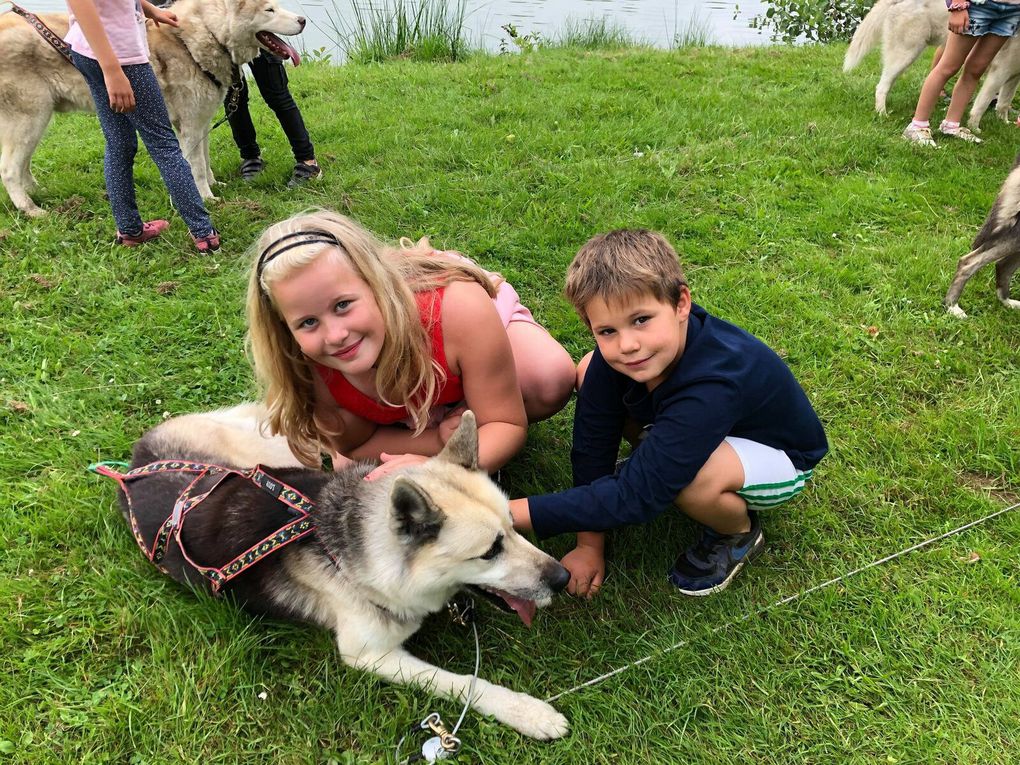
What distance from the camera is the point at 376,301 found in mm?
2141

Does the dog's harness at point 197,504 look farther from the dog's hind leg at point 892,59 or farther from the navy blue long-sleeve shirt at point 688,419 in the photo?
the dog's hind leg at point 892,59

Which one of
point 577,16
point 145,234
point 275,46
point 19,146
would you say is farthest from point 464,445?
point 577,16

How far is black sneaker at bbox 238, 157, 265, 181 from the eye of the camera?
5570 mm

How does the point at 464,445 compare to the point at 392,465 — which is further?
the point at 392,465

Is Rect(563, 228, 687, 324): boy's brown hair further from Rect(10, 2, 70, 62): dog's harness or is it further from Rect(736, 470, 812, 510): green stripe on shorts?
Rect(10, 2, 70, 62): dog's harness

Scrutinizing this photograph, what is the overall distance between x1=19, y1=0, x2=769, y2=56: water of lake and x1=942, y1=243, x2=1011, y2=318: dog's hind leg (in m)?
8.20

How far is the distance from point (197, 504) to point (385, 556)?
30.1 inches

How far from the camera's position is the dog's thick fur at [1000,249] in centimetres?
350

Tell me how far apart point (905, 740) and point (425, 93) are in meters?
7.33

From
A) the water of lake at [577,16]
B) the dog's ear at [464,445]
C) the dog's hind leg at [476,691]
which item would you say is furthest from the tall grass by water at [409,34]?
the dog's hind leg at [476,691]

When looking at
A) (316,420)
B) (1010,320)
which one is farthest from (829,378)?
(316,420)

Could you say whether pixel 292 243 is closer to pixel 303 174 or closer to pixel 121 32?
pixel 121 32

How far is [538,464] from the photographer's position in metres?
2.94

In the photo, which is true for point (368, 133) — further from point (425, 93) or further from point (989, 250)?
point (989, 250)
